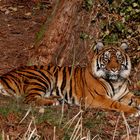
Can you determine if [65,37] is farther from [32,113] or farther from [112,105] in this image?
[32,113]

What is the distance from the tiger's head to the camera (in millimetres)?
9242

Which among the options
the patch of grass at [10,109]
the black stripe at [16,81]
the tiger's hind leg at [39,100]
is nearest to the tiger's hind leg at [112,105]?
the tiger's hind leg at [39,100]

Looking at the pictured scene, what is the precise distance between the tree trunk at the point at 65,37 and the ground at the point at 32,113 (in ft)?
1.89

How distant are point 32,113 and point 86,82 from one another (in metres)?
3.40

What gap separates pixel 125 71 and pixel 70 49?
1242mm

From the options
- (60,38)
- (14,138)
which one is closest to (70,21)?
(60,38)

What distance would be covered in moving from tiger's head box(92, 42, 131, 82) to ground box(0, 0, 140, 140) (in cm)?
87

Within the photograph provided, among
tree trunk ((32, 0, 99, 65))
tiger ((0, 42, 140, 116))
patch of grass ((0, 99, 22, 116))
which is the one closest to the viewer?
patch of grass ((0, 99, 22, 116))

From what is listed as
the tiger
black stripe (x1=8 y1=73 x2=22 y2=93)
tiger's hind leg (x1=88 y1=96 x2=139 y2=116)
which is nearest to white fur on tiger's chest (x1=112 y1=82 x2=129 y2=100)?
the tiger

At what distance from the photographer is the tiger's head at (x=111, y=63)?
364 inches

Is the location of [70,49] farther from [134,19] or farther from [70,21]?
[134,19]

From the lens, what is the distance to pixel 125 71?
9.34m

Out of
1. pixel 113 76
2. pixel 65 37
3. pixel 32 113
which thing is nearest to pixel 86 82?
pixel 113 76

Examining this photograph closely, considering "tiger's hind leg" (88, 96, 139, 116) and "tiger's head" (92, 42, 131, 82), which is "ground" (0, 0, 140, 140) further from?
"tiger's head" (92, 42, 131, 82)
